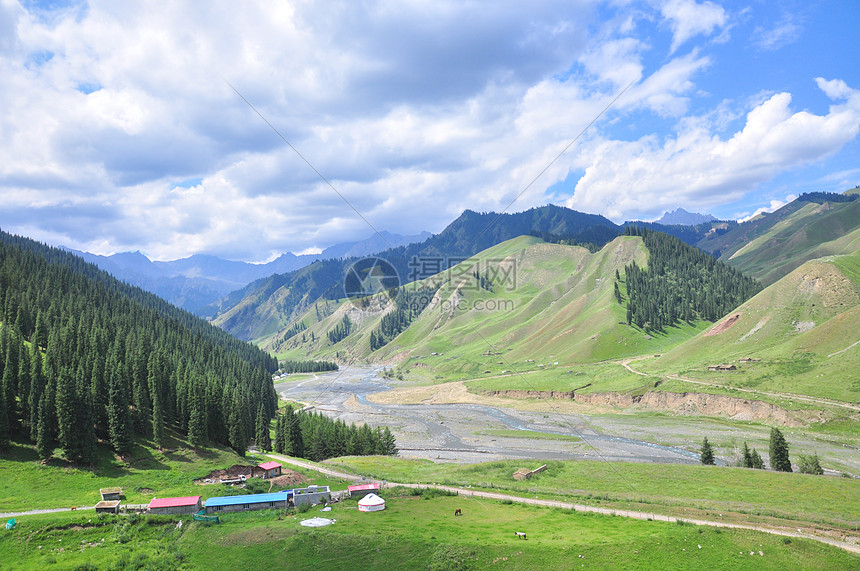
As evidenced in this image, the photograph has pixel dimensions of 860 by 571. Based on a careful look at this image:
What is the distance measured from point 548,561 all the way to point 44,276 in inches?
6215

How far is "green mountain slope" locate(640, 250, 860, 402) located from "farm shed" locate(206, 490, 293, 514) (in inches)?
3910

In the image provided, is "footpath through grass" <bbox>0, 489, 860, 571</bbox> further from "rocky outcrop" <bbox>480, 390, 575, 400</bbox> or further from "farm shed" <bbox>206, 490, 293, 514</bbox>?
"rocky outcrop" <bbox>480, 390, 575, 400</bbox>

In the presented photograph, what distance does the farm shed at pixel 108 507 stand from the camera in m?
38.5

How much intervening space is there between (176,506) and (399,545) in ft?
72.7

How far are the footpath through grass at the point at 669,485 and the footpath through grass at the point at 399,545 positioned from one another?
32.6 feet

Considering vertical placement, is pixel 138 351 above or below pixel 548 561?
above

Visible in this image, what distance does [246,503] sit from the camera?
143 feet

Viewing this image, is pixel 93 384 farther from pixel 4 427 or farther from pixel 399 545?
pixel 399 545

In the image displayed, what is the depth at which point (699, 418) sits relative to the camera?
10112 cm

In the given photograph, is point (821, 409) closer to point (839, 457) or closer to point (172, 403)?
point (839, 457)

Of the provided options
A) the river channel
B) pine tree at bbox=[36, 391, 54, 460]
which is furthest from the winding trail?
pine tree at bbox=[36, 391, 54, 460]

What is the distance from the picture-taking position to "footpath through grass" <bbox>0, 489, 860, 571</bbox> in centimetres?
3034

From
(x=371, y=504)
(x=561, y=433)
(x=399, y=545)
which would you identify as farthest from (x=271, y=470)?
(x=561, y=433)

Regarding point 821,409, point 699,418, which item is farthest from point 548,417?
point 821,409
